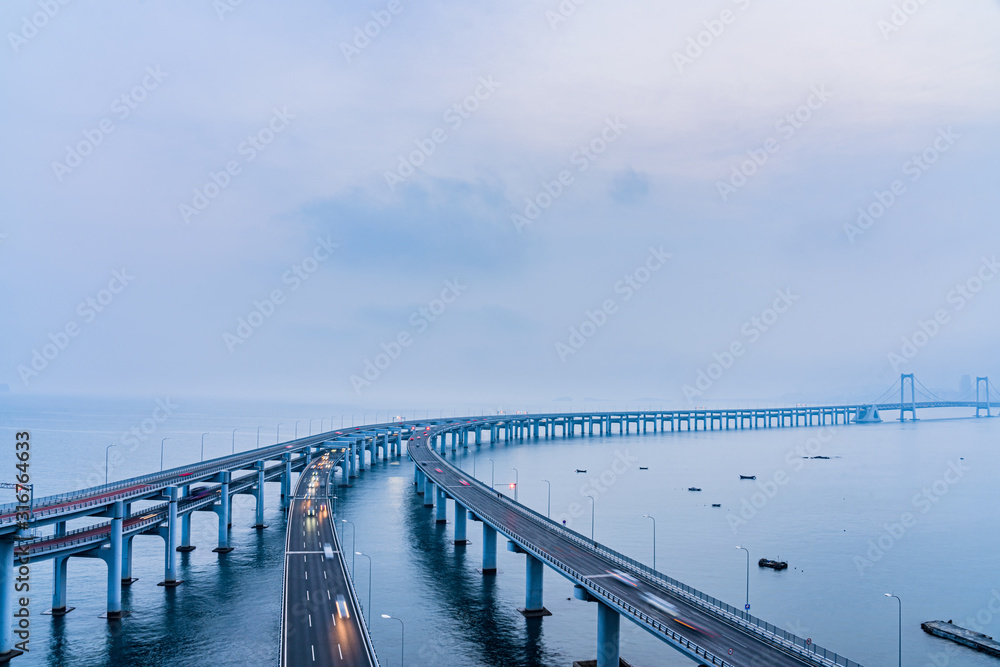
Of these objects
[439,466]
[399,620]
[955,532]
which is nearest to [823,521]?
[955,532]

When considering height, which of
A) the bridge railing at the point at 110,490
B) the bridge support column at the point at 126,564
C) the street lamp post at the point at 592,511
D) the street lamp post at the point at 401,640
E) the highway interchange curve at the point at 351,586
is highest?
the bridge railing at the point at 110,490

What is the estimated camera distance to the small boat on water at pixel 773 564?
90.2 m

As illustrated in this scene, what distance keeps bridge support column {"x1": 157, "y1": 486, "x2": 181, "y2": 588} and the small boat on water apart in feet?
234

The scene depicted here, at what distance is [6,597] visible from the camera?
54.4 metres

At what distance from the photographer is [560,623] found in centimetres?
6731

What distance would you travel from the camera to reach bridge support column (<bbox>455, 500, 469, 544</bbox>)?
332ft

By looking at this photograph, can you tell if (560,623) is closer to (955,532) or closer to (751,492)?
(955,532)

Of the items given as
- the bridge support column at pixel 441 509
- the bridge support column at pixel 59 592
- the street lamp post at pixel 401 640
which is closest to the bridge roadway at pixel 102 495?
the bridge support column at pixel 59 592

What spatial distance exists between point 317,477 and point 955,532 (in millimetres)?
110790

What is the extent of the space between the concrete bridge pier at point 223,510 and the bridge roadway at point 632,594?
31.5 m

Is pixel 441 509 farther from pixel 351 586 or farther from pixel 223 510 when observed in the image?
pixel 351 586

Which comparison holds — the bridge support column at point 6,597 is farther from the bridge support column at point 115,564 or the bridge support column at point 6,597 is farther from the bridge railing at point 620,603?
the bridge railing at point 620,603

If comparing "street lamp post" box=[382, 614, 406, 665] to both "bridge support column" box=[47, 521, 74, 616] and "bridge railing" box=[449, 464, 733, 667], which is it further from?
"bridge support column" box=[47, 521, 74, 616]

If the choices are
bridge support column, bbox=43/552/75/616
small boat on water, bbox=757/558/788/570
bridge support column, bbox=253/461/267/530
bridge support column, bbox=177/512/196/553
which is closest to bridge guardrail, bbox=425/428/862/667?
small boat on water, bbox=757/558/788/570
